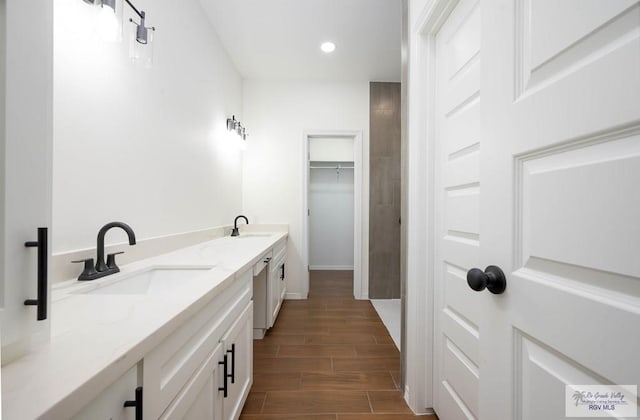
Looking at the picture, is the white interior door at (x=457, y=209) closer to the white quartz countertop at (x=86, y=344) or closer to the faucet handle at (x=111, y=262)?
the white quartz countertop at (x=86, y=344)

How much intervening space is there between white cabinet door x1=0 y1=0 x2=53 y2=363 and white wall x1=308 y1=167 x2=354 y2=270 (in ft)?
15.2

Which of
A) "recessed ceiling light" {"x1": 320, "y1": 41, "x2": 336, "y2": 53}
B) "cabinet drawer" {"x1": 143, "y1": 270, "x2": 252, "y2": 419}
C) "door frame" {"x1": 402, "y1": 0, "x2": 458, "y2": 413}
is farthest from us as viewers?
"recessed ceiling light" {"x1": 320, "y1": 41, "x2": 336, "y2": 53}

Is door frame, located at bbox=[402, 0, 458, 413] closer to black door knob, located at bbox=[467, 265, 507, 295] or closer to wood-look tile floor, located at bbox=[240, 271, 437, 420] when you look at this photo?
wood-look tile floor, located at bbox=[240, 271, 437, 420]

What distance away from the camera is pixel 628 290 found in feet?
1.45

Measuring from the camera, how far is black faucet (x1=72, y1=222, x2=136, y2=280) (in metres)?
1.03

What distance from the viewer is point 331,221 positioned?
5172 mm

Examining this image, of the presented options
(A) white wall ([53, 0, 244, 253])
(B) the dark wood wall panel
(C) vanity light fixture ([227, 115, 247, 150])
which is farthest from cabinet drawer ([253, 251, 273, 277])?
(B) the dark wood wall panel

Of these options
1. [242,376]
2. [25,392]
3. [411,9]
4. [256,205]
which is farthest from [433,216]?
[256,205]

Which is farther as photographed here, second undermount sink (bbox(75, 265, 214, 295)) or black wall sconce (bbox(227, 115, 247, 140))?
black wall sconce (bbox(227, 115, 247, 140))

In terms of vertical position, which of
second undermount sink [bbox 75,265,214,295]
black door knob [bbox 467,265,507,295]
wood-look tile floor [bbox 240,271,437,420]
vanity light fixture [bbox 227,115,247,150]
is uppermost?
vanity light fixture [bbox 227,115,247,150]

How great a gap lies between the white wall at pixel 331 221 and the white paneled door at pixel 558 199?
433cm

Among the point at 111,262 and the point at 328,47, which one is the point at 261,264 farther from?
the point at 328,47

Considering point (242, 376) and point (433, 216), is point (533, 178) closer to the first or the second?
point (433, 216)

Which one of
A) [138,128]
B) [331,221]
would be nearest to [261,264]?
[138,128]
